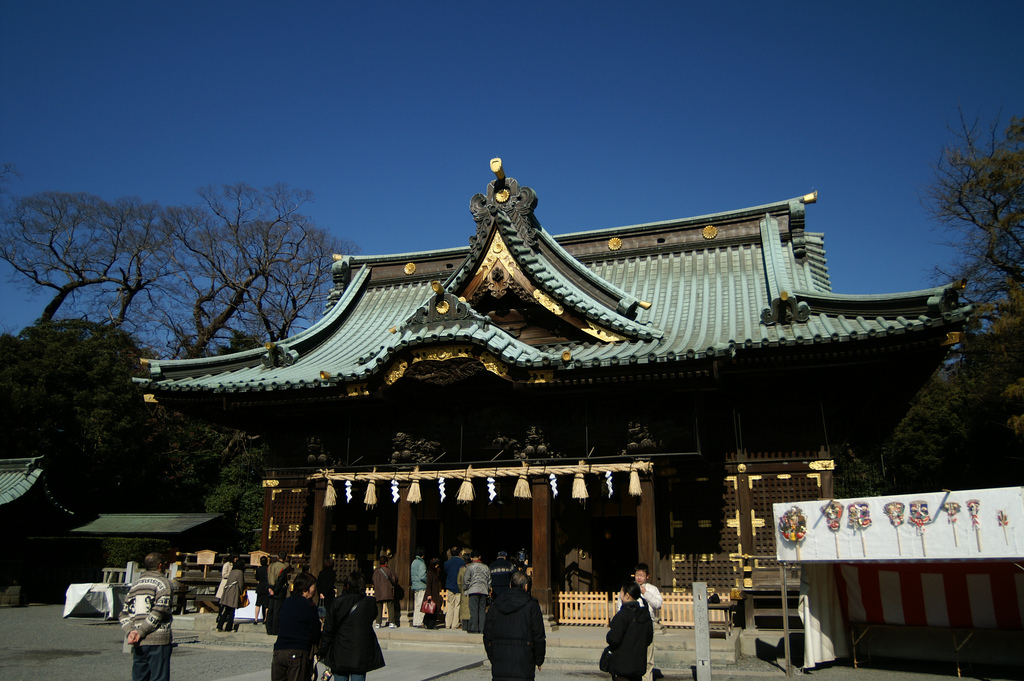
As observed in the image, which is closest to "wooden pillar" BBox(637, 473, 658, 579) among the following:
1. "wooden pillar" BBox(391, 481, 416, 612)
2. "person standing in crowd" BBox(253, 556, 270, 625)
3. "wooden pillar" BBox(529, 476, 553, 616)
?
"wooden pillar" BBox(529, 476, 553, 616)

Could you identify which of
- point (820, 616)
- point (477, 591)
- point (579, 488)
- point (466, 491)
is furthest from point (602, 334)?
point (820, 616)

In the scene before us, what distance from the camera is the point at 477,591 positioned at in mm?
13008

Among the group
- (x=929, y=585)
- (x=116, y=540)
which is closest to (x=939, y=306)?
(x=929, y=585)

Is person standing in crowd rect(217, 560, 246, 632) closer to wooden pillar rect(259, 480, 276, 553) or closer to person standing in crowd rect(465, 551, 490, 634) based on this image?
wooden pillar rect(259, 480, 276, 553)

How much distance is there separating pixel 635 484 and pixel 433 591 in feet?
15.1

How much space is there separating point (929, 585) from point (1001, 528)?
2608mm

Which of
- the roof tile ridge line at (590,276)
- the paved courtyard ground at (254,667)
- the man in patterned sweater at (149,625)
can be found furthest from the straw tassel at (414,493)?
the man in patterned sweater at (149,625)

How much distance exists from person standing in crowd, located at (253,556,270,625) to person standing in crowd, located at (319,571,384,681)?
23.8ft

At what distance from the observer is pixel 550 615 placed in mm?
13156

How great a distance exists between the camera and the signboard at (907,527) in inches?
346

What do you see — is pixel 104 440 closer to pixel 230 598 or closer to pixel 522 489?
pixel 230 598

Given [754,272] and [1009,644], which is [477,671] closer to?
[1009,644]

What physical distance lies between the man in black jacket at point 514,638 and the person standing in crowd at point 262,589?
8.66 metres

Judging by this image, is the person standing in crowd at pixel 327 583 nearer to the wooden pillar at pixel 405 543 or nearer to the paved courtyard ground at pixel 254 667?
the paved courtyard ground at pixel 254 667
